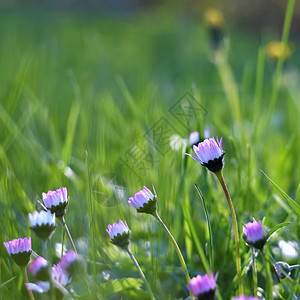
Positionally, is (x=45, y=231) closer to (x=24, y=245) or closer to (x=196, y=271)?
(x=24, y=245)

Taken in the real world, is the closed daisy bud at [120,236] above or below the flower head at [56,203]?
below

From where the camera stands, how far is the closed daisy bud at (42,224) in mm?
390

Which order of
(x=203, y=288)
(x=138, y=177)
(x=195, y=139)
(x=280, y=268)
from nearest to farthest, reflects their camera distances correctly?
(x=203, y=288)
(x=280, y=268)
(x=195, y=139)
(x=138, y=177)

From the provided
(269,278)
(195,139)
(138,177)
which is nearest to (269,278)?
(269,278)

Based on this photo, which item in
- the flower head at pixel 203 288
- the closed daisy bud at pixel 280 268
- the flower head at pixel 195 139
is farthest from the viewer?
the flower head at pixel 195 139

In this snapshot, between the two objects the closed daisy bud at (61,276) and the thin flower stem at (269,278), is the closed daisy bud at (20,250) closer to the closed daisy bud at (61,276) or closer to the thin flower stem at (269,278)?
the closed daisy bud at (61,276)

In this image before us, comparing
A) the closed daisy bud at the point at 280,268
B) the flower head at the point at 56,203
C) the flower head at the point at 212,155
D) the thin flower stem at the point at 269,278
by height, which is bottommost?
the closed daisy bud at the point at 280,268

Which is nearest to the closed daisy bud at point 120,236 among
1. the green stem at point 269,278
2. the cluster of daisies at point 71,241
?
the cluster of daisies at point 71,241

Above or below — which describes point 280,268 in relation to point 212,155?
below

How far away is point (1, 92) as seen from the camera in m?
1.06

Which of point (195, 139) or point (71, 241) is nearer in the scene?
point (71, 241)

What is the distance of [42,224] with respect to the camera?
0.39 meters

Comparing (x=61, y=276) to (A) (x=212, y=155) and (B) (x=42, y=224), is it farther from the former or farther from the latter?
(A) (x=212, y=155)

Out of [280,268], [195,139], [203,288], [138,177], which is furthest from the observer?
[138,177]
